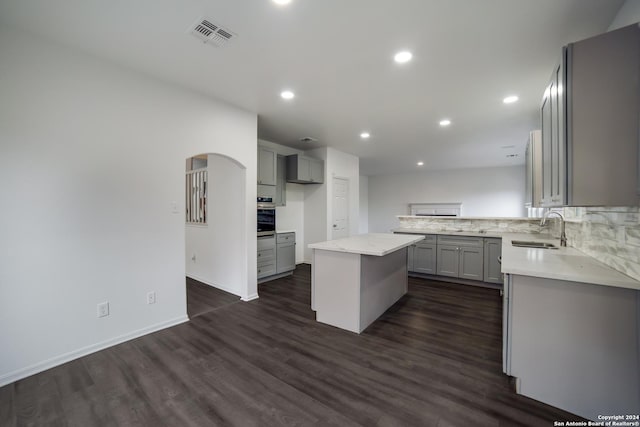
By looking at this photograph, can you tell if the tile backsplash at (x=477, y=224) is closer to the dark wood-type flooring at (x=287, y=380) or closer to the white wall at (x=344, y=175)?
the white wall at (x=344, y=175)

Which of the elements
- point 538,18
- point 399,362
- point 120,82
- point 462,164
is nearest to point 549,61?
point 538,18

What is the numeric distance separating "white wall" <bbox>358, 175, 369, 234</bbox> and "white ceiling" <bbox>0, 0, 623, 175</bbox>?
6963mm

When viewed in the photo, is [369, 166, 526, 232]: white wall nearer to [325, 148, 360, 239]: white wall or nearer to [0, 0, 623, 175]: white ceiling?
[325, 148, 360, 239]: white wall

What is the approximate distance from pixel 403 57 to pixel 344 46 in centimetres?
60

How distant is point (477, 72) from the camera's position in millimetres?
2723

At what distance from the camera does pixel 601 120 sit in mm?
1445

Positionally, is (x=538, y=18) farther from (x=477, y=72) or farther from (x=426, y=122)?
(x=426, y=122)

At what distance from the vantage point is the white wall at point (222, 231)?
12.8 feet

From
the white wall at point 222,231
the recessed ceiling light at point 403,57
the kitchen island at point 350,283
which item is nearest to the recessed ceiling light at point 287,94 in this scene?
the white wall at point 222,231

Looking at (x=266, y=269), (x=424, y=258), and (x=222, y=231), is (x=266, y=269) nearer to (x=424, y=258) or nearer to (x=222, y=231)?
(x=222, y=231)

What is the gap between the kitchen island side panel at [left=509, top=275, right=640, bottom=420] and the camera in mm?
1531

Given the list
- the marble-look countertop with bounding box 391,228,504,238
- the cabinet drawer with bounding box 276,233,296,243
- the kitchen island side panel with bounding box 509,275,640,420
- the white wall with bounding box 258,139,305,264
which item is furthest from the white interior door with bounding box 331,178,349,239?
the kitchen island side panel with bounding box 509,275,640,420

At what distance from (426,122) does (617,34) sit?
2946 millimetres

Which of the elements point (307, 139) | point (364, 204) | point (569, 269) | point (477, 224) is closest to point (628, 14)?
point (569, 269)
